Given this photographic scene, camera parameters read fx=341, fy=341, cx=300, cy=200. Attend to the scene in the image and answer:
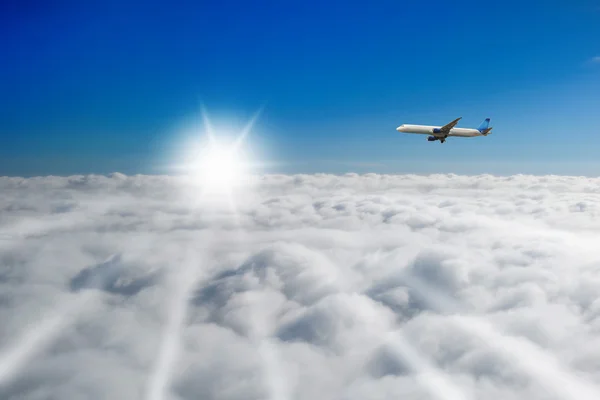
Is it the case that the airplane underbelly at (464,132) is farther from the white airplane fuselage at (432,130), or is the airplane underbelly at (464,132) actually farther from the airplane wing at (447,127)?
the airplane wing at (447,127)

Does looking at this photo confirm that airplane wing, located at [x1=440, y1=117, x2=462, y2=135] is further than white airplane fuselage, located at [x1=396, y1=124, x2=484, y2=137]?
No

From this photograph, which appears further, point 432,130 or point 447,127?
point 432,130

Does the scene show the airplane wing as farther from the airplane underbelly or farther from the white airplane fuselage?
the airplane underbelly

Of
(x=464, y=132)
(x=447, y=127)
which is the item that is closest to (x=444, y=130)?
(x=447, y=127)

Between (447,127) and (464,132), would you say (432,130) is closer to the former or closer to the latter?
(447,127)

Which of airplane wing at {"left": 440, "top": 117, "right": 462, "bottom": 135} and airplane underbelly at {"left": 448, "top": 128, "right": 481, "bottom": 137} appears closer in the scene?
airplane wing at {"left": 440, "top": 117, "right": 462, "bottom": 135}
